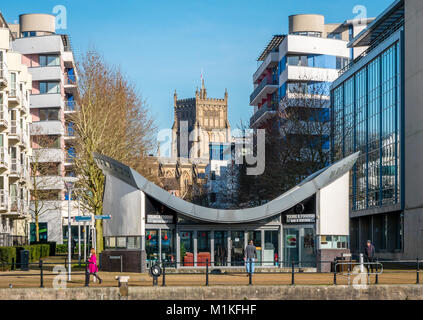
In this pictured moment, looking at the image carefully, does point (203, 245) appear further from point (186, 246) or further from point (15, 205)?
point (15, 205)

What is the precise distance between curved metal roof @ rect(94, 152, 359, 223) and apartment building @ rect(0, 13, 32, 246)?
21485mm

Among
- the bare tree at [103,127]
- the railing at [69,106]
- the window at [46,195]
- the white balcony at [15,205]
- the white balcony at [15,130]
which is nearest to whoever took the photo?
the bare tree at [103,127]

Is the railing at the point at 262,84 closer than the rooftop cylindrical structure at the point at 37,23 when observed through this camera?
No

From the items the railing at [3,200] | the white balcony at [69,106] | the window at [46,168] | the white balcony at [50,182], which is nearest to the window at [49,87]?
the white balcony at [69,106]

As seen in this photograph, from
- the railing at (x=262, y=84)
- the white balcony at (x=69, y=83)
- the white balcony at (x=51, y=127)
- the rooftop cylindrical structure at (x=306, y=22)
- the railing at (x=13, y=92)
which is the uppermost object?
the rooftop cylindrical structure at (x=306, y=22)

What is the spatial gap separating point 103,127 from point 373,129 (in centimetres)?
2500

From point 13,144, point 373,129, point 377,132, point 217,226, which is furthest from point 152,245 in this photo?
point 373,129

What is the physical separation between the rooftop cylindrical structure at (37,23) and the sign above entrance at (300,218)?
63.1 m

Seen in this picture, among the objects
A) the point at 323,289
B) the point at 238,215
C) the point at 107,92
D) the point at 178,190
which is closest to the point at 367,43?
the point at 107,92

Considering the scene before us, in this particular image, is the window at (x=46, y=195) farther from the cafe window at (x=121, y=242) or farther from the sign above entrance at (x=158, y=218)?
the sign above entrance at (x=158, y=218)

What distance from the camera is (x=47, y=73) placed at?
87.9 metres

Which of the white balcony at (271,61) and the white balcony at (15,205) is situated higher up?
the white balcony at (271,61)

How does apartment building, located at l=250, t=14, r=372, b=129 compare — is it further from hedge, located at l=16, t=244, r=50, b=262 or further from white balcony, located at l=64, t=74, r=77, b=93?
hedge, located at l=16, t=244, r=50, b=262

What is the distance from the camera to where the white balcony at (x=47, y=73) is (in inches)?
3452
